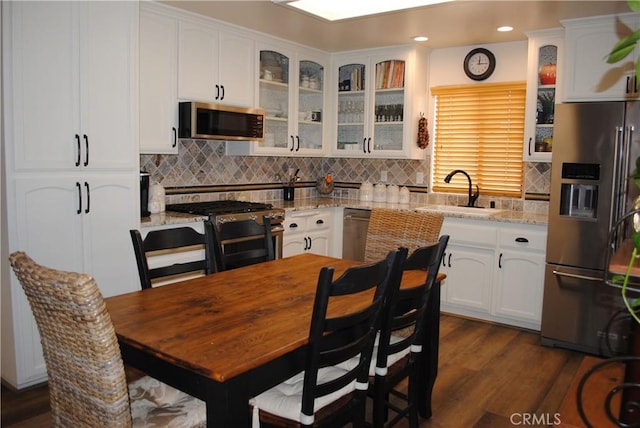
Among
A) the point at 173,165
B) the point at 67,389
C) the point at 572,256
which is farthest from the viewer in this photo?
the point at 173,165

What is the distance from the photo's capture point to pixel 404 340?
88.2 inches

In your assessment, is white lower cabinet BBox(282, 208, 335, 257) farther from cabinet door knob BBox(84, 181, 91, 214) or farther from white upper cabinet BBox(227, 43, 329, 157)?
cabinet door knob BBox(84, 181, 91, 214)

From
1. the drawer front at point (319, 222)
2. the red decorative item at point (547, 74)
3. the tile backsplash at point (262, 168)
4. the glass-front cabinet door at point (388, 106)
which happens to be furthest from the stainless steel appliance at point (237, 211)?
the red decorative item at point (547, 74)

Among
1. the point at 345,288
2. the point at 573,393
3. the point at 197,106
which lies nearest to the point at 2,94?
the point at 197,106

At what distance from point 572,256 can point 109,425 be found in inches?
129

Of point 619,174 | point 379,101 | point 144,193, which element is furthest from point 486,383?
point 379,101

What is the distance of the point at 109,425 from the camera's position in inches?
58.8

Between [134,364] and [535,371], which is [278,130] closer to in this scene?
[535,371]

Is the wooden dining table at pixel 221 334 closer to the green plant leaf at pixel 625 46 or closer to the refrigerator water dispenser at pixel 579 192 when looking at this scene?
the green plant leaf at pixel 625 46

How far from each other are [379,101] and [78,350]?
4093mm

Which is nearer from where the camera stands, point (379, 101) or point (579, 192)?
point (579, 192)

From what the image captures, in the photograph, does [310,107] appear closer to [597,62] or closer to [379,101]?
[379,101]

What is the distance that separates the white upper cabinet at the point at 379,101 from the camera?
16.0 ft

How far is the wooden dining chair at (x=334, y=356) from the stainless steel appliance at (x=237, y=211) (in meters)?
1.97
